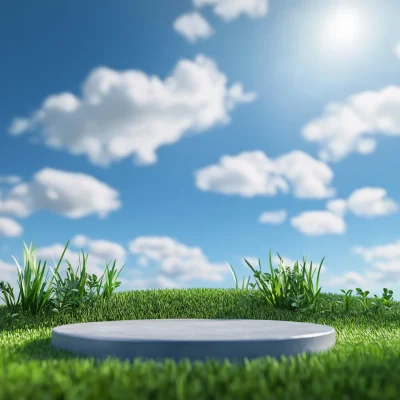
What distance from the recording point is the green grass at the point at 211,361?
109 inches

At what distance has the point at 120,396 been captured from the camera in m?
2.63

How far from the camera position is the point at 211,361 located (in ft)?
12.5

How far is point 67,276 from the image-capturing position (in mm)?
8391

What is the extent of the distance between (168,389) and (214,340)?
118cm

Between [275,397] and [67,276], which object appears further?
[67,276]

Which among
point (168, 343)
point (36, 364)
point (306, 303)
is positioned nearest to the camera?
point (36, 364)

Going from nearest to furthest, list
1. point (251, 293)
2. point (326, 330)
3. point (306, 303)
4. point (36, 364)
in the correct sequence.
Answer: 1. point (36, 364)
2. point (326, 330)
3. point (306, 303)
4. point (251, 293)

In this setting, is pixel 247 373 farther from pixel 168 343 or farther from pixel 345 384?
pixel 168 343

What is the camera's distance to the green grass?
278 centimetres

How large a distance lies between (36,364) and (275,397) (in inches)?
74.5

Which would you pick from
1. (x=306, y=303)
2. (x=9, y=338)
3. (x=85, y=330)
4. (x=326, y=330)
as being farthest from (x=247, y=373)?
(x=306, y=303)

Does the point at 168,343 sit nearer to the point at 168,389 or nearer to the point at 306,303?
the point at 168,389

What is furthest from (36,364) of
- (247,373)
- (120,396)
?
(247,373)

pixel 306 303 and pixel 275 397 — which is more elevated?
pixel 306 303
